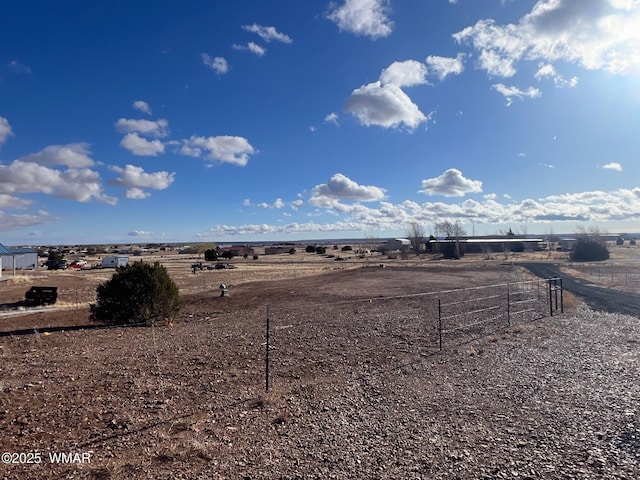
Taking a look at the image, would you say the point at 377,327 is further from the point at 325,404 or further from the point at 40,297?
the point at 40,297

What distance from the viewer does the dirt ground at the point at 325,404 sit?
17.8ft

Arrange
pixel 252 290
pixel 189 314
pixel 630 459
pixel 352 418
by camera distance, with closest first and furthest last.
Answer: pixel 630 459
pixel 352 418
pixel 189 314
pixel 252 290

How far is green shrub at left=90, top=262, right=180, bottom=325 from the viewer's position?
55.5 ft

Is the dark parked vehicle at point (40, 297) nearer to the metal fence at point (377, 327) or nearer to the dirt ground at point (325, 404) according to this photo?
the dirt ground at point (325, 404)

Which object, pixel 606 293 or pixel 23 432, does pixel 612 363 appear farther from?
pixel 606 293

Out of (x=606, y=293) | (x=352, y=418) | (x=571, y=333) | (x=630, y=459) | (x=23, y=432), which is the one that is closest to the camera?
(x=630, y=459)

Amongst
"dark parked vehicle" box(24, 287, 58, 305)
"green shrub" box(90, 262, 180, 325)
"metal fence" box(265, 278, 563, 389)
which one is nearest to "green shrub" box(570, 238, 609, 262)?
"metal fence" box(265, 278, 563, 389)

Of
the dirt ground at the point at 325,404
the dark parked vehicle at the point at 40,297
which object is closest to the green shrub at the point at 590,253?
the dirt ground at the point at 325,404

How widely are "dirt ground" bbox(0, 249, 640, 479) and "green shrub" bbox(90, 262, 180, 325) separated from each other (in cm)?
238

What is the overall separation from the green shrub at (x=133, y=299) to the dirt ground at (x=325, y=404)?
2.38 metres

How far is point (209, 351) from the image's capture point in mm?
11680

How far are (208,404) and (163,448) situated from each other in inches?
70.0

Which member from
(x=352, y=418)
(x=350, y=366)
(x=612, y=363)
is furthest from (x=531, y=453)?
(x=612, y=363)

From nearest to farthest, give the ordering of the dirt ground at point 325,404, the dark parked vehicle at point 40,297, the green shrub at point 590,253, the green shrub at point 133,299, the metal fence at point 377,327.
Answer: the dirt ground at point 325,404 → the metal fence at point 377,327 → the green shrub at point 133,299 → the dark parked vehicle at point 40,297 → the green shrub at point 590,253
